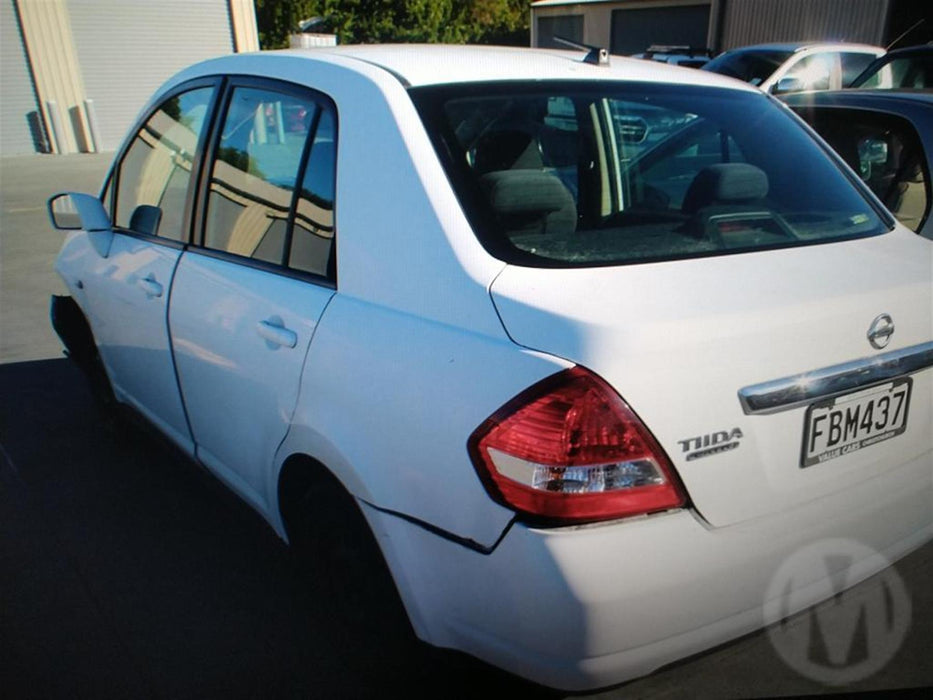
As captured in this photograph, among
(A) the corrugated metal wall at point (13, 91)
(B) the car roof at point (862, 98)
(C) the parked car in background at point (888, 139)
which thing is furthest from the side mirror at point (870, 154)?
(A) the corrugated metal wall at point (13, 91)

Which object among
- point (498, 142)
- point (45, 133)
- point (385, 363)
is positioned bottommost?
point (45, 133)

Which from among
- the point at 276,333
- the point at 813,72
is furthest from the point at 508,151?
the point at 813,72

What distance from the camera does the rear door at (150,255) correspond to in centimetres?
283

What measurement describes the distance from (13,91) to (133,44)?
9.84 ft

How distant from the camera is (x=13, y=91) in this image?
1836 cm

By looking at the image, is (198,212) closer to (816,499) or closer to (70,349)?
(70,349)

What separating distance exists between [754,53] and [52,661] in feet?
36.8

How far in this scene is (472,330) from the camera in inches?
64.7

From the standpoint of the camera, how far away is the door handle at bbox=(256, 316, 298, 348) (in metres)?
2.07

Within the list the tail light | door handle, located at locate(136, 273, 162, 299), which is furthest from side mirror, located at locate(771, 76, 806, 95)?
the tail light

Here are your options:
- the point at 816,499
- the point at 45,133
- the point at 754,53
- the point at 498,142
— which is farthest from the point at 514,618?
the point at 45,133

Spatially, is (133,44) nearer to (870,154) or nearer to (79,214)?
(79,214)

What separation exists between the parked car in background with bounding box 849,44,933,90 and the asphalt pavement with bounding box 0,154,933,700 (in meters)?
5.32

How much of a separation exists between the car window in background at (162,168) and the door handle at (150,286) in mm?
177
